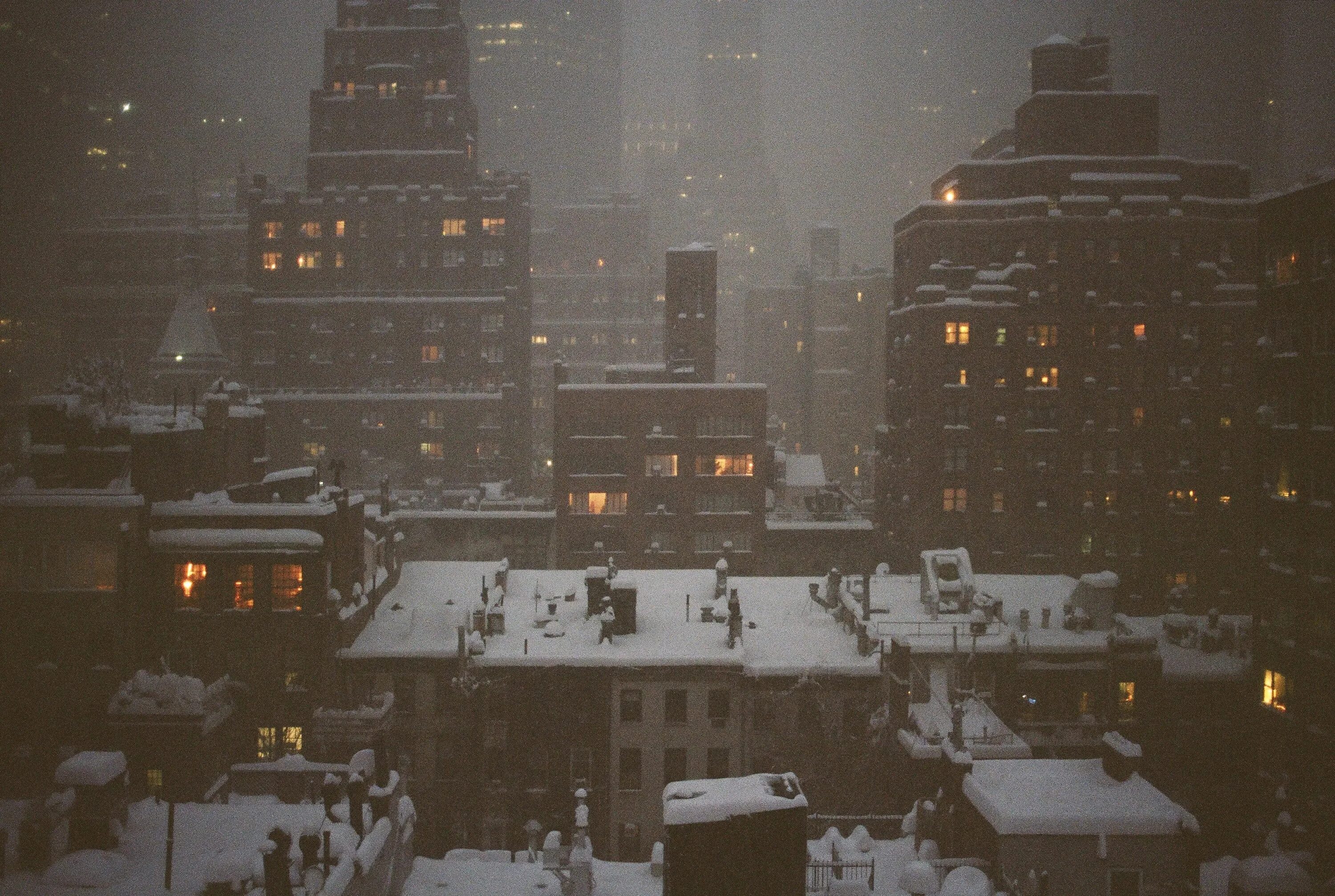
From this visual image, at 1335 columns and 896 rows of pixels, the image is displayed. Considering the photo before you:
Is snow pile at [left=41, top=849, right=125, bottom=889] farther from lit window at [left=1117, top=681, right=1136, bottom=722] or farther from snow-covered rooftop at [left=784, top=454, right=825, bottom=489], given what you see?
snow-covered rooftop at [left=784, top=454, right=825, bottom=489]

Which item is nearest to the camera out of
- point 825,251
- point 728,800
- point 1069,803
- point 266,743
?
point 728,800

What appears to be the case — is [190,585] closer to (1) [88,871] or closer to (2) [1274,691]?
(1) [88,871]

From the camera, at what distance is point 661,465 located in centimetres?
6512

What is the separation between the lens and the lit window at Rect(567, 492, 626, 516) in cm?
6494

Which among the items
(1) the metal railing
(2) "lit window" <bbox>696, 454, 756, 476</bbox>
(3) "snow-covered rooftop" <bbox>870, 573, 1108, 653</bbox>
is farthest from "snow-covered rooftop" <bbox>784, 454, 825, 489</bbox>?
(1) the metal railing

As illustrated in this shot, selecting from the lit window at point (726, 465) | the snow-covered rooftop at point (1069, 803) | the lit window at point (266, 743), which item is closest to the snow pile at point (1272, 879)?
the snow-covered rooftop at point (1069, 803)

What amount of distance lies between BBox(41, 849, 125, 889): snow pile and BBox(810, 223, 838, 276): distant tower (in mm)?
121343

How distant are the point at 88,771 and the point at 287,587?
20.3 m

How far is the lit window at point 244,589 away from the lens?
38.3m

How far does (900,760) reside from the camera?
3503cm

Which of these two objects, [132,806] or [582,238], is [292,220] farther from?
[132,806]

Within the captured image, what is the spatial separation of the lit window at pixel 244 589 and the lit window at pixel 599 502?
2854 cm

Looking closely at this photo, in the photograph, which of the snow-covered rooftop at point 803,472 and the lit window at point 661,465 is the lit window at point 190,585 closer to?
the lit window at point 661,465

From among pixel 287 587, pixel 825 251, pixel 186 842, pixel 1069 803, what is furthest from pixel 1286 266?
pixel 825 251
